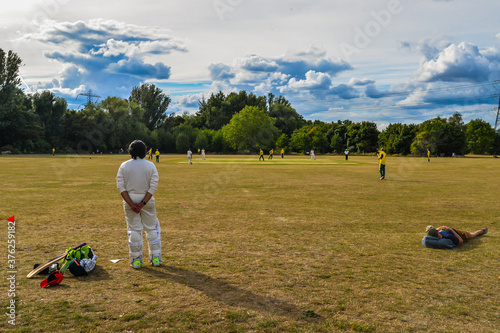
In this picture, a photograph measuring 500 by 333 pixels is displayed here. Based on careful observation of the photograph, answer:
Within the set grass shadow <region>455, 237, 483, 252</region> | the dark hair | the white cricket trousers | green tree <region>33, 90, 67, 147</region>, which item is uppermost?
green tree <region>33, 90, 67, 147</region>

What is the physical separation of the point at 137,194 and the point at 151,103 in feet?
391

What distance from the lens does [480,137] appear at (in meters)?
113

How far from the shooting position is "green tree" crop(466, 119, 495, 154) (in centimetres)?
11274

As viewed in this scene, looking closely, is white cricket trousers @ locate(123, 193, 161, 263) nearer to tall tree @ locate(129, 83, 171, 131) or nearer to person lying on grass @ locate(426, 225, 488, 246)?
person lying on grass @ locate(426, 225, 488, 246)

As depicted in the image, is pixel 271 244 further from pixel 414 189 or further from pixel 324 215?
pixel 414 189

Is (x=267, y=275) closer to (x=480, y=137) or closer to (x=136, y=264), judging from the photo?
(x=136, y=264)

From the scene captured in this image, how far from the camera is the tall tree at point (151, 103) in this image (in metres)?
119

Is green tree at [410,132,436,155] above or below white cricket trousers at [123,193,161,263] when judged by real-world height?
above

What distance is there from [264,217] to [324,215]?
1916 millimetres

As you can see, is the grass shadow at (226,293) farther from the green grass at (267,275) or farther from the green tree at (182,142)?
the green tree at (182,142)

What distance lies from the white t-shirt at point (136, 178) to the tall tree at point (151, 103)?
11612cm

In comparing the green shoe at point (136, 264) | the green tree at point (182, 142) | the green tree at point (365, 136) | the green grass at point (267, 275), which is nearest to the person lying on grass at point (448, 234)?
the green grass at point (267, 275)

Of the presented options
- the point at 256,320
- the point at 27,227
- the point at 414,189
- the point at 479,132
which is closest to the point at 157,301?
the point at 256,320

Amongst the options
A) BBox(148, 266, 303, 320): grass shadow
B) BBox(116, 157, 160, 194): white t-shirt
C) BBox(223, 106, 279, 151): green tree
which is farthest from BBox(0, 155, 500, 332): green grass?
BBox(223, 106, 279, 151): green tree
